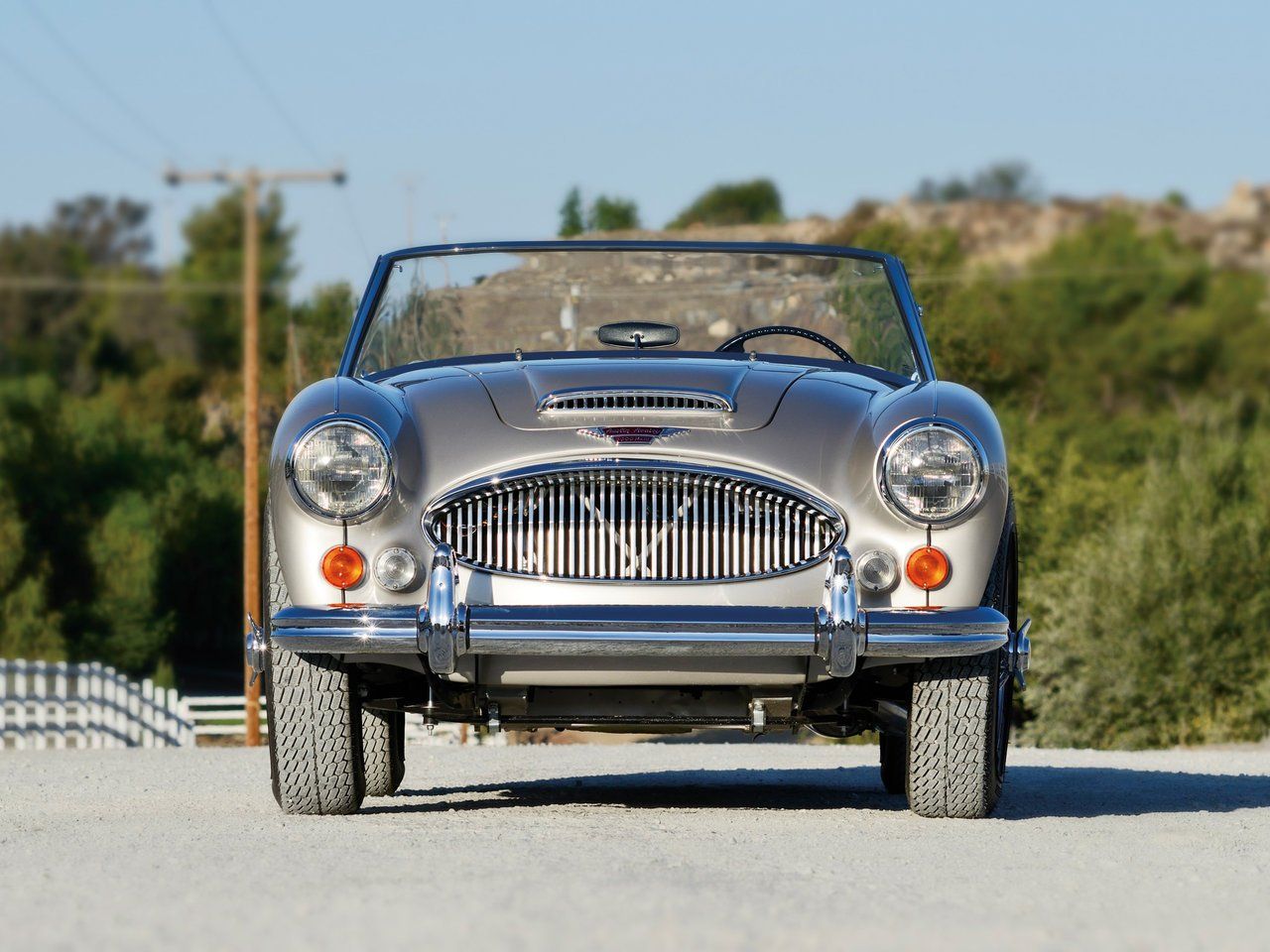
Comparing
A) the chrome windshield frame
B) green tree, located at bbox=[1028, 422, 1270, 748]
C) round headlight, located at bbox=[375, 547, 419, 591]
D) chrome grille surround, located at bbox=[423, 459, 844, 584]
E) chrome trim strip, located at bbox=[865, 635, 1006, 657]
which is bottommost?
green tree, located at bbox=[1028, 422, 1270, 748]

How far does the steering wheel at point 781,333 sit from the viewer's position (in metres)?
7.79

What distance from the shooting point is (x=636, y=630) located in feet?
19.2

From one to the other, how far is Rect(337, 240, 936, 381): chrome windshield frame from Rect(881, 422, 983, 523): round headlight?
4.44 ft

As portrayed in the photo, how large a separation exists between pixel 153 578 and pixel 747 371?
52.3m

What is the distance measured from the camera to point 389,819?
662 centimetres

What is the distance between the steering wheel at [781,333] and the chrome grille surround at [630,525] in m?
1.74

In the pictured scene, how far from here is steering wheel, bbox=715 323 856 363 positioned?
7.79 meters

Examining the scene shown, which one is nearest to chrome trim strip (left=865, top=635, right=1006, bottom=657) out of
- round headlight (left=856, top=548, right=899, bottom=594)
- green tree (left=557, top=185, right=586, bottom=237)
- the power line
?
round headlight (left=856, top=548, right=899, bottom=594)

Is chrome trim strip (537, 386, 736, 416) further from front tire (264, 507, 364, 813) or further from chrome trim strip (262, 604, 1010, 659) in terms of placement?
front tire (264, 507, 364, 813)

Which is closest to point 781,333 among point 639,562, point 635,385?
point 635,385

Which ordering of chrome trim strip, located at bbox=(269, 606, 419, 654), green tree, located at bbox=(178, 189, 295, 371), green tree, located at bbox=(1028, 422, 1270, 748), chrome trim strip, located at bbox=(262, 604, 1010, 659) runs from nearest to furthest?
chrome trim strip, located at bbox=(262, 604, 1010, 659), chrome trim strip, located at bbox=(269, 606, 419, 654), green tree, located at bbox=(1028, 422, 1270, 748), green tree, located at bbox=(178, 189, 295, 371)

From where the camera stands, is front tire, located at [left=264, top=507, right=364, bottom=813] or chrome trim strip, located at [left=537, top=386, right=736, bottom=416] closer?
chrome trim strip, located at [left=537, top=386, right=736, bottom=416]

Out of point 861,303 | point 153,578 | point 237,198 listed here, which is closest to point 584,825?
point 861,303

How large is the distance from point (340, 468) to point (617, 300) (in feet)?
7.29
